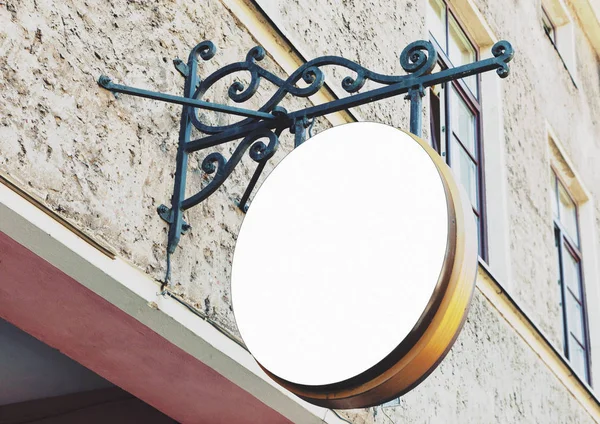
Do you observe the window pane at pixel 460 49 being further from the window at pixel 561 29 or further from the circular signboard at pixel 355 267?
the circular signboard at pixel 355 267

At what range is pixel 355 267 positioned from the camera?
196 centimetres

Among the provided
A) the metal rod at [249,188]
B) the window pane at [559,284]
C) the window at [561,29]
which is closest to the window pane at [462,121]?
the window pane at [559,284]

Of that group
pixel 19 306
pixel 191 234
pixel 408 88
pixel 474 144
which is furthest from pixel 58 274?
pixel 474 144

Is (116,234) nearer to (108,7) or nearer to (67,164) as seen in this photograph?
(67,164)

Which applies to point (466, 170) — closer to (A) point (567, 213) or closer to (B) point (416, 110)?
(A) point (567, 213)

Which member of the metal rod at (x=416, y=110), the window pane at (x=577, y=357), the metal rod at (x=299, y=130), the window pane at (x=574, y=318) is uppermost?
the window pane at (x=574, y=318)

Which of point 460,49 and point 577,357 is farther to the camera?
point 577,357

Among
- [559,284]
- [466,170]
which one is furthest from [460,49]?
[559,284]

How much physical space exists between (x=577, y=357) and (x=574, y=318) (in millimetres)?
352

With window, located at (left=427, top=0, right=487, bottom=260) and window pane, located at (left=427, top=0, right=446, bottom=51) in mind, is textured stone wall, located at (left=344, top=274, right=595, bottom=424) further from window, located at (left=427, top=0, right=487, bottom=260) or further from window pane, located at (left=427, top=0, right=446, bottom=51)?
window pane, located at (left=427, top=0, right=446, bottom=51)

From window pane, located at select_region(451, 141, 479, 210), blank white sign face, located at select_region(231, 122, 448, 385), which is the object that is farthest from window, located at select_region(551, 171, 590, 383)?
blank white sign face, located at select_region(231, 122, 448, 385)

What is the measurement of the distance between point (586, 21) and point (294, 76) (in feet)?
22.1

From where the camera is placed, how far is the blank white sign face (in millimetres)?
1857

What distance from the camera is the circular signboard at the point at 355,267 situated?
5.96ft
